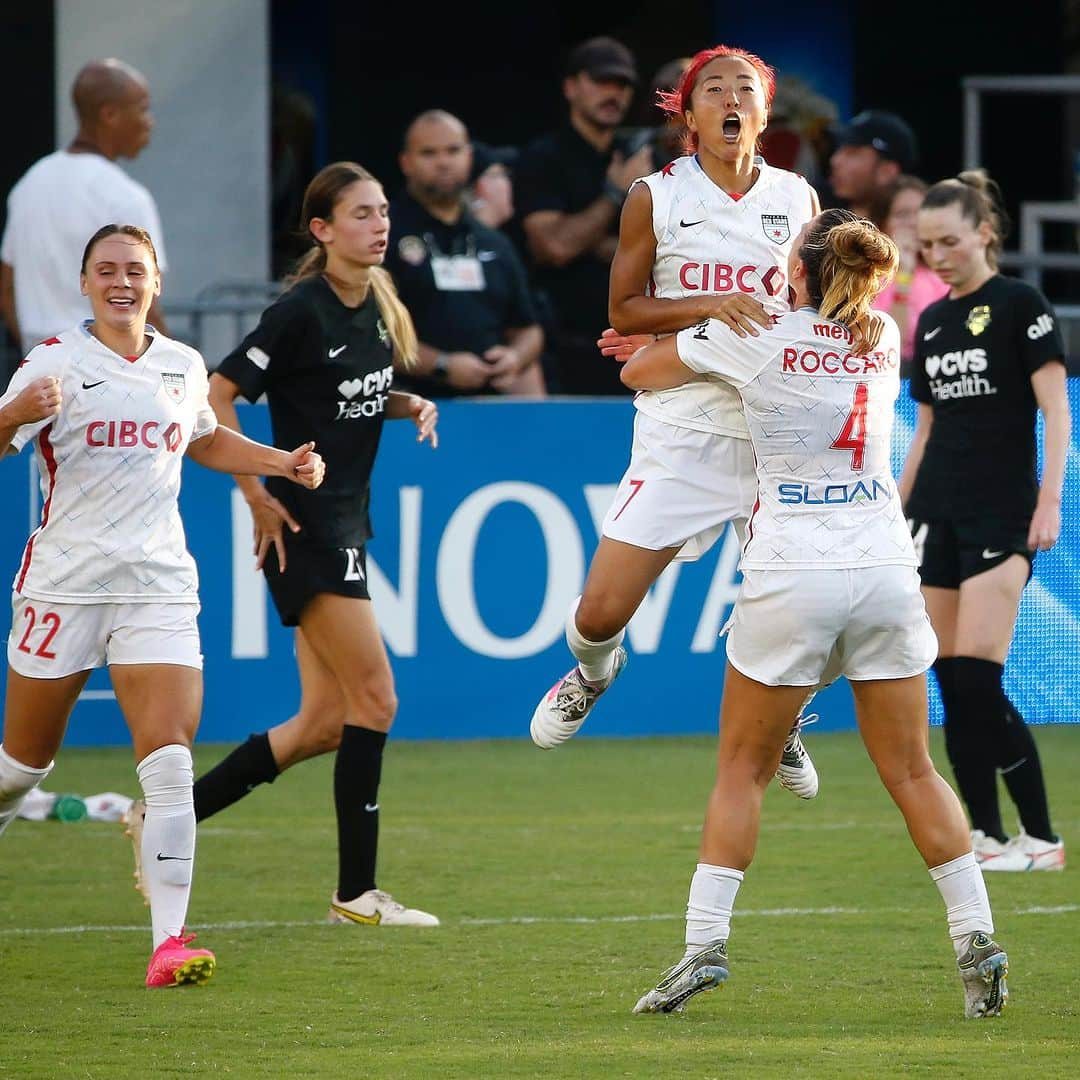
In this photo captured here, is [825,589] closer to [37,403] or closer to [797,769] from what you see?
[797,769]

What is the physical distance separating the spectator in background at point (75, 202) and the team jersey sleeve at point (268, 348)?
317 centimetres

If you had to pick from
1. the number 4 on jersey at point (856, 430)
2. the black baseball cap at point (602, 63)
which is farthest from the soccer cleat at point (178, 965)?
the black baseball cap at point (602, 63)

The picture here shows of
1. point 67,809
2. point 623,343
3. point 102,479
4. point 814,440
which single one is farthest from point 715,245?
point 67,809

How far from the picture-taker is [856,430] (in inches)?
215

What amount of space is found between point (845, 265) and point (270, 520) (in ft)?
7.62

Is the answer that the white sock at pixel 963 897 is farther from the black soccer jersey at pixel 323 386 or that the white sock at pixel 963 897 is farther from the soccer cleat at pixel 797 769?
the black soccer jersey at pixel 323 386

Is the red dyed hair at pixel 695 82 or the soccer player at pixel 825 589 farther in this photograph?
the red dyed hair at pixel 695 82

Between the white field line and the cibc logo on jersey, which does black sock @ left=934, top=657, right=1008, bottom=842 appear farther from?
the cibc logo on jersey

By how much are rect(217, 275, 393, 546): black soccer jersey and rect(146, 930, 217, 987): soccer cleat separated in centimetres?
148

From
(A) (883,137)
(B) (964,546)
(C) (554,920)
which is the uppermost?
(A) (883,137)

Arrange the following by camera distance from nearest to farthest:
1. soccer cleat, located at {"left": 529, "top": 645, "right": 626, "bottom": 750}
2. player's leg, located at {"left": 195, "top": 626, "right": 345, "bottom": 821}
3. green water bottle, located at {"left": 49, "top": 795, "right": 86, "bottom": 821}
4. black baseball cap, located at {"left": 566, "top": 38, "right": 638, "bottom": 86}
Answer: soccer cleat, located at {"left": 529, "top": 645, "right": 626, "bottom": 750} → player's leg, located at {"left": 195, "top": 626, "right": 345, "bottom": 821} → green water bottle, located at {"left": 49, "top": 795, "right": 86, "bottom": 821} → black baseball cap, located at {"left": 566, "top": 38, "right": 638, "bottom": 86}

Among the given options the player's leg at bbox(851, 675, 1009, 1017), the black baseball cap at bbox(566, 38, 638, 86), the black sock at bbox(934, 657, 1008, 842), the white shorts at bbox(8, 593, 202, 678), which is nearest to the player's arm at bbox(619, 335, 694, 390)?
the player's leg at bbox(851, 675, 1009, 1017)

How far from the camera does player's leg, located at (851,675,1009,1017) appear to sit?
5.54m

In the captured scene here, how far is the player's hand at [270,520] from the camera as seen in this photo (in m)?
7.01
